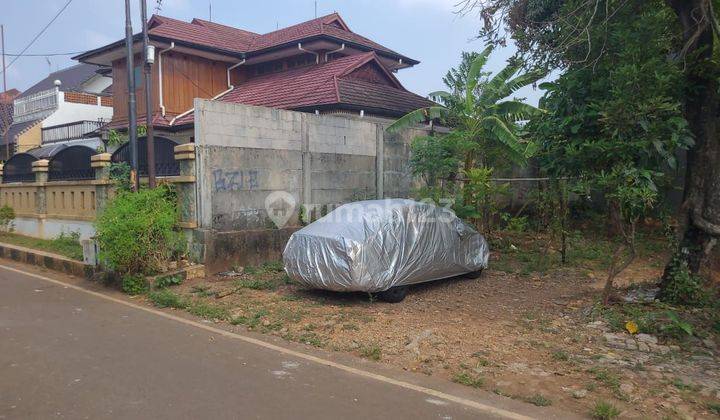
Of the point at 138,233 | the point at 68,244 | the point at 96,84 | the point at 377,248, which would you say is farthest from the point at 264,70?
the point at 96,84

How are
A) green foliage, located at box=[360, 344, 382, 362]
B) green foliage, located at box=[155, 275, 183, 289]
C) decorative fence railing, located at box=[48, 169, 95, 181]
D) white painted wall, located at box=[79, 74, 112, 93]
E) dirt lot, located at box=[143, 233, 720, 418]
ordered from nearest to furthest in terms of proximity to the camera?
dirt lot, located at box=[143, 233, 720, 418]
green foliage, located at box=[360, 344, 382, 362]
green foliage, located at box=[155, 275, 183, 289]
decorative fence railing, located at box=[48, 169, 95, 181]
white painted wall, located at box=[79, 74, 112, 93]

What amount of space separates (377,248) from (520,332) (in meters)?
2.17

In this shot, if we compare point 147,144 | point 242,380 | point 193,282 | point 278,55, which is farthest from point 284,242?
point 278,55

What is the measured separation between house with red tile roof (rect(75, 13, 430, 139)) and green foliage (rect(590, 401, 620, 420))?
10.8 m

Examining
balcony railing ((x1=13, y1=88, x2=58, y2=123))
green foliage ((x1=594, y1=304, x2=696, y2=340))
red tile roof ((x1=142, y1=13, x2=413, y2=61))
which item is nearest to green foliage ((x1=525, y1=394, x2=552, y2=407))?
green foliage ((x1=594, y1=304, x2=696, y2=340))

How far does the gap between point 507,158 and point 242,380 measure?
8.44 meters

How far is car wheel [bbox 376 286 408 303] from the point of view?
746 cm

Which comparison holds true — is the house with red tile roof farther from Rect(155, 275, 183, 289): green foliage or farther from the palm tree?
Rect(155, 275, 183, 289): green foliage

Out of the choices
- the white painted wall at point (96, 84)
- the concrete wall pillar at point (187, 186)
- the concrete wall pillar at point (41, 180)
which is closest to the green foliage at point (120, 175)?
the concrete wall pillar at point (187, 186)

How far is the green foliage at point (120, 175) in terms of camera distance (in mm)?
10534

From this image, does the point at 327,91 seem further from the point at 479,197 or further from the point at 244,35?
the point at 244,35

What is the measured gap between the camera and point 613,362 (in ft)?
16.9

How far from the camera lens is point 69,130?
24.0 meters

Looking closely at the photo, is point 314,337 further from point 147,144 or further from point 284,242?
point 147,144
